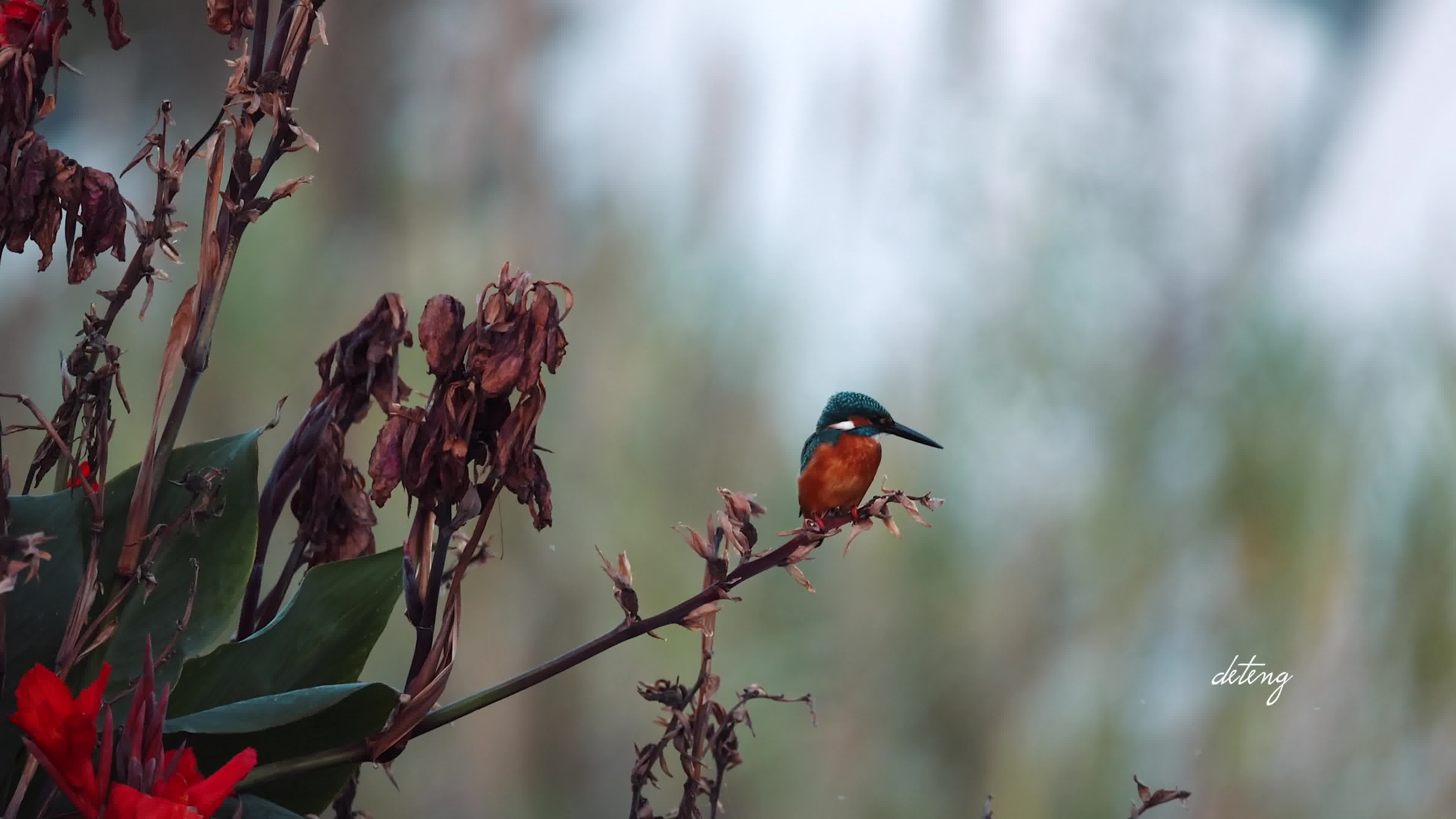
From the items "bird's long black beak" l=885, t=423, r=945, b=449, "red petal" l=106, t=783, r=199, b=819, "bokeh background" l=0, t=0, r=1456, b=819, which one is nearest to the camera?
"red petal" l=106, t=783, r=199, b=819

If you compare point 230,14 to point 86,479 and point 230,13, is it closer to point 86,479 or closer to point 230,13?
point 230,13

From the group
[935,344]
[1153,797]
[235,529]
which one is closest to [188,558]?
[235,529]

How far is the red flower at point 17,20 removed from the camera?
0.74 feet

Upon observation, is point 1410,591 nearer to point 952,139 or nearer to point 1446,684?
point 1446,684

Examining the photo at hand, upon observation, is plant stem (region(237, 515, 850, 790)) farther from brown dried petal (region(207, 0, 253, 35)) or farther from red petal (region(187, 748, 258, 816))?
brown dried petal (region(207, 0, 253, 35))

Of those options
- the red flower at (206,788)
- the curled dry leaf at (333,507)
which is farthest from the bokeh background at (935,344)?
the red flower at (206,788)

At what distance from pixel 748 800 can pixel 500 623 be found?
8.8 inches

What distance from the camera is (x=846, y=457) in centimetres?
37

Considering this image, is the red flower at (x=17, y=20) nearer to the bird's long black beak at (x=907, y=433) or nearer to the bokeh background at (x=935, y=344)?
the bird's long black beak at (x=907, y=433)

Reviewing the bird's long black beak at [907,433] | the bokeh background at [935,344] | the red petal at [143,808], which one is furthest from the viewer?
the bokeh background at [935,344]

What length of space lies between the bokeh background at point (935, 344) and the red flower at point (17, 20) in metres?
0.60

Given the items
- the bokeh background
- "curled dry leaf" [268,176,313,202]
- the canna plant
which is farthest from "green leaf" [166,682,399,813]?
the bokeh background

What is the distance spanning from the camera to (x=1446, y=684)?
0.73m

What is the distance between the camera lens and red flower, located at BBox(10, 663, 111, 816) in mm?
187
